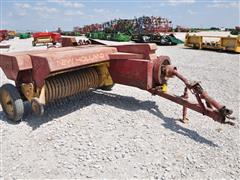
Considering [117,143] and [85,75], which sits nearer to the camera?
[117,143]

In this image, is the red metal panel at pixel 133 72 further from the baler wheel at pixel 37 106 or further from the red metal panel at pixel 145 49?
the baler wheel at pixel 37 106

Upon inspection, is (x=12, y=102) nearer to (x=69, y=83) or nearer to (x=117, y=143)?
(x=69, y=83)

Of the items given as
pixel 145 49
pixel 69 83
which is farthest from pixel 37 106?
pixel 145 49

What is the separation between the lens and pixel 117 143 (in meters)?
3.70

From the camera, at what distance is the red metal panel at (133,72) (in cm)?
456

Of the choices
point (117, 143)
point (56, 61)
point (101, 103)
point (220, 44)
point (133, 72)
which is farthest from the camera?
point (220, 44)

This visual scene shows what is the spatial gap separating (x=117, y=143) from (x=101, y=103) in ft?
4.62

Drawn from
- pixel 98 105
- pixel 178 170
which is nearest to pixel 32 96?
pixel 98 105

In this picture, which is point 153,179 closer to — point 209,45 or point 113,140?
point 113,140

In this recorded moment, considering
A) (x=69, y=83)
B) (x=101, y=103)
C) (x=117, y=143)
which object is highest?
(x=69, y=83)

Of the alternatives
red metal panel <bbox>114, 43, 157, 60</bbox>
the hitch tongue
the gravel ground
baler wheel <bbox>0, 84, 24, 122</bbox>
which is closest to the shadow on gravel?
the gravel ground

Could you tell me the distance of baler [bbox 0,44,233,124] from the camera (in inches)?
158

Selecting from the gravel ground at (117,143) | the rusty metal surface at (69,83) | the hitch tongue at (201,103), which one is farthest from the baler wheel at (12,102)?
the hitch tongue at (201,103)

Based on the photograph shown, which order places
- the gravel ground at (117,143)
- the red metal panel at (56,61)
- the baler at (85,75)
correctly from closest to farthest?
the gravel ground at (117,143) → the red metal panel at (56,61) → the baler at (85,75)
